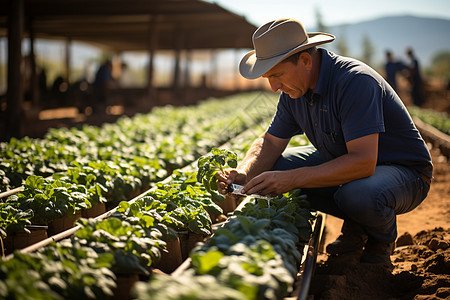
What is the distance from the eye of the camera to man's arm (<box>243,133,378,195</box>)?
270 cm

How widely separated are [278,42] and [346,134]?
2.39ft

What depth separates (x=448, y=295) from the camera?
2564 mm

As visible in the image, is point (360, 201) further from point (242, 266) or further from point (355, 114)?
point (242, 266)

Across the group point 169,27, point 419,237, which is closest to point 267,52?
point 419,237

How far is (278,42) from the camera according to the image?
2879 mm

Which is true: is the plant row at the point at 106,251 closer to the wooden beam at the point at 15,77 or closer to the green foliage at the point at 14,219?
the green foliage at the point at 14,219

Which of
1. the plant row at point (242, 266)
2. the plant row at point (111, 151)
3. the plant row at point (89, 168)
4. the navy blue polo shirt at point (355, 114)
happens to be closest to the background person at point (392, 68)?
the plant row at point (111, 151)

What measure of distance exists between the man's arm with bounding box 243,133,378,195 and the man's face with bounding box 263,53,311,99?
0.52 metres

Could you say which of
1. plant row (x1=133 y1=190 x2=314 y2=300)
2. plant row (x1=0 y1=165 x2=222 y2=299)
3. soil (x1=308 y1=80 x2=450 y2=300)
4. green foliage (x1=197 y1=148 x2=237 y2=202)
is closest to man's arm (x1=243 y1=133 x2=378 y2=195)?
plant row (x1=133 y1=190 x2=314 y2=300)

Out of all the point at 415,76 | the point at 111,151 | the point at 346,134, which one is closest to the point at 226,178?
the point at 346,134

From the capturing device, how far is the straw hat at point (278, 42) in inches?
112

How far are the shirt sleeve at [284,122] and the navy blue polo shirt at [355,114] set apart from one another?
11 cm

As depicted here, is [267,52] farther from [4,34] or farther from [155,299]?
[4,34]

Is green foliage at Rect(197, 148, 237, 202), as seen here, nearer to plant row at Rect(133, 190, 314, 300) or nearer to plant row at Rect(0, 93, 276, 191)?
plant row at Rect(133, 190, 314, 300)
